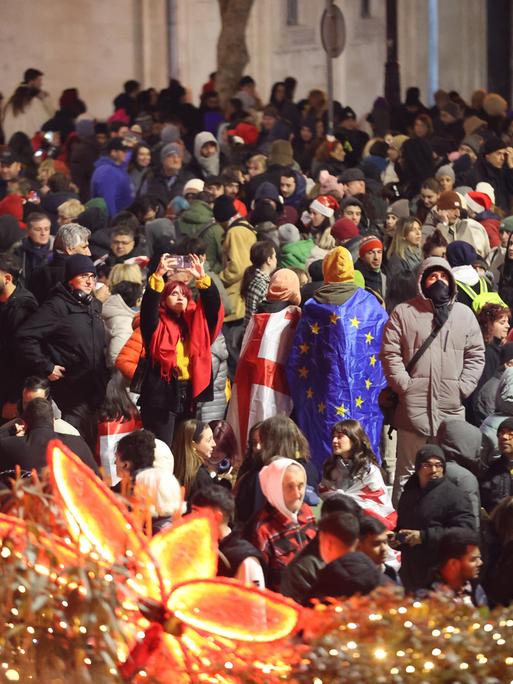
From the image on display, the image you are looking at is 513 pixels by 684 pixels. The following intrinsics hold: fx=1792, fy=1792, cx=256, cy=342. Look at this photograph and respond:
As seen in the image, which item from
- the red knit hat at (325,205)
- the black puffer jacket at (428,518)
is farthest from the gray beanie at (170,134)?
the black puffer jacket at (428,518)

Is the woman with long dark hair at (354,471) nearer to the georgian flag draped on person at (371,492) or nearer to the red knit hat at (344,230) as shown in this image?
the georgian flag draped on person at (371,492)

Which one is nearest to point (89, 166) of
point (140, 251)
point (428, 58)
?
point (140, 251)

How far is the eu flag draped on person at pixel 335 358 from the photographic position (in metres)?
10.2

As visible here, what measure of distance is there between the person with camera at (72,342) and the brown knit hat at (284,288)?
1.06 meters

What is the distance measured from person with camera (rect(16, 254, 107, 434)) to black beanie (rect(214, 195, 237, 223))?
3.83 m

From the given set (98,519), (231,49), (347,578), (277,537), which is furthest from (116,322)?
(231,49)

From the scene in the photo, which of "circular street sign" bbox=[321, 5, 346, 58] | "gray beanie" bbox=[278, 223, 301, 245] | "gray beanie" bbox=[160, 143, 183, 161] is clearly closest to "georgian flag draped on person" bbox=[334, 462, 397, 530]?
"gray beanie" bbox=[278, 223, 301, 245]

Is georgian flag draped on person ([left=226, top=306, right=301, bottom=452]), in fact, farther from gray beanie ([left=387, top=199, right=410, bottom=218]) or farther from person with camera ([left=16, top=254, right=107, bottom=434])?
gray beanie ([left=387, top=199, right=410, bottom=218])

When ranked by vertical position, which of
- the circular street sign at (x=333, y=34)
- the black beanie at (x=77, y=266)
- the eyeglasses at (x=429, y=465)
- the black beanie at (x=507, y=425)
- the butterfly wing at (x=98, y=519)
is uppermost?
the circular street sign at (x=333, y=34)

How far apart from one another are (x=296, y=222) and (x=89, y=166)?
609cm

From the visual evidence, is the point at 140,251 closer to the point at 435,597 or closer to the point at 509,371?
the point at 509,371

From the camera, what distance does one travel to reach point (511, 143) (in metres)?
19.3

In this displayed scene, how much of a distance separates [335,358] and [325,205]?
4.42 meters

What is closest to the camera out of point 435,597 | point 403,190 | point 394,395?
point 435,597
